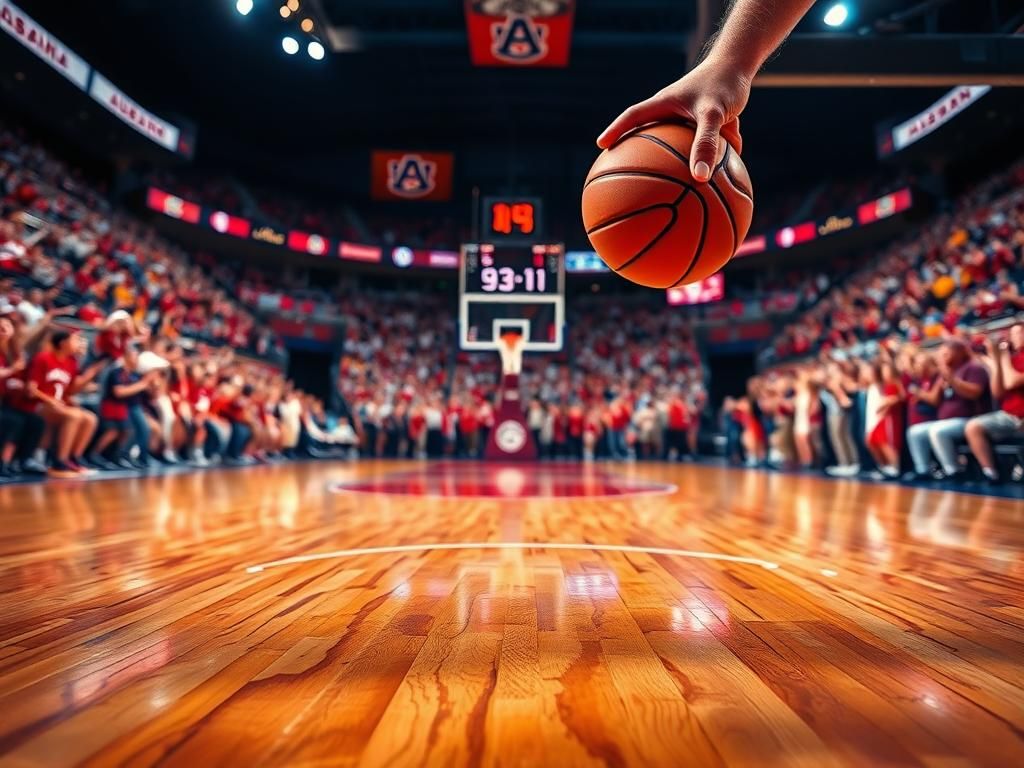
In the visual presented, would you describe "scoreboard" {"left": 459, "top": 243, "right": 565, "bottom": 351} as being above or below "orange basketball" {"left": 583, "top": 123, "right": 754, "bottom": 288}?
above

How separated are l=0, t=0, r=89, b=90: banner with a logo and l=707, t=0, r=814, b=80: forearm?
13672 mm

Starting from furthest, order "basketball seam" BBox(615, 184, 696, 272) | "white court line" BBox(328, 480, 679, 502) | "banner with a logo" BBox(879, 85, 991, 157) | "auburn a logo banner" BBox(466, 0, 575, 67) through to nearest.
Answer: "banner with a logo" BBox(879, 85, 991, 157), "auburn a logo banner" BBox(466, 0, 575, 67), "white court line" BBox(328, 480, 679, 502), "basketball seam" BBox(615, 184, 696, 272)

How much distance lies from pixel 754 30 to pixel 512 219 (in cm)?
1025

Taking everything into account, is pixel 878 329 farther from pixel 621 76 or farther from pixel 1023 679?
pixel 1023 679

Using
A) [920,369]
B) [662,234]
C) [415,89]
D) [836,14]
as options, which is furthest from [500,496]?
[415,89]

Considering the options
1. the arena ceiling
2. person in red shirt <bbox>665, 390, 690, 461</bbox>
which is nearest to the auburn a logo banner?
the arena ceiling

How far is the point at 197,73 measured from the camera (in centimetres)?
1594

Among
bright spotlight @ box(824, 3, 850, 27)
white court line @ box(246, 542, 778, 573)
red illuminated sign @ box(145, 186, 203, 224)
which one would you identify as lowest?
white court line @ box(246, 542, 778, 573)

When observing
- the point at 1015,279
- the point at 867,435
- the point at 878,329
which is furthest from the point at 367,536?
the point at 878,329

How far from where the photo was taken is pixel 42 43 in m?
11.4

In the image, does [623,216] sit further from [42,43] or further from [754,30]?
[42,43]

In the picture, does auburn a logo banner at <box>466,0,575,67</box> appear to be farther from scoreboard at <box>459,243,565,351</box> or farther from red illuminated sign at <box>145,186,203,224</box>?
A: red illuminated sign at <box>145,186,203,224</box>

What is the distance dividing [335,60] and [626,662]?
16836mm

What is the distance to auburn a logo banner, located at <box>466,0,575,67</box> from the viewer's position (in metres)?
10.1
